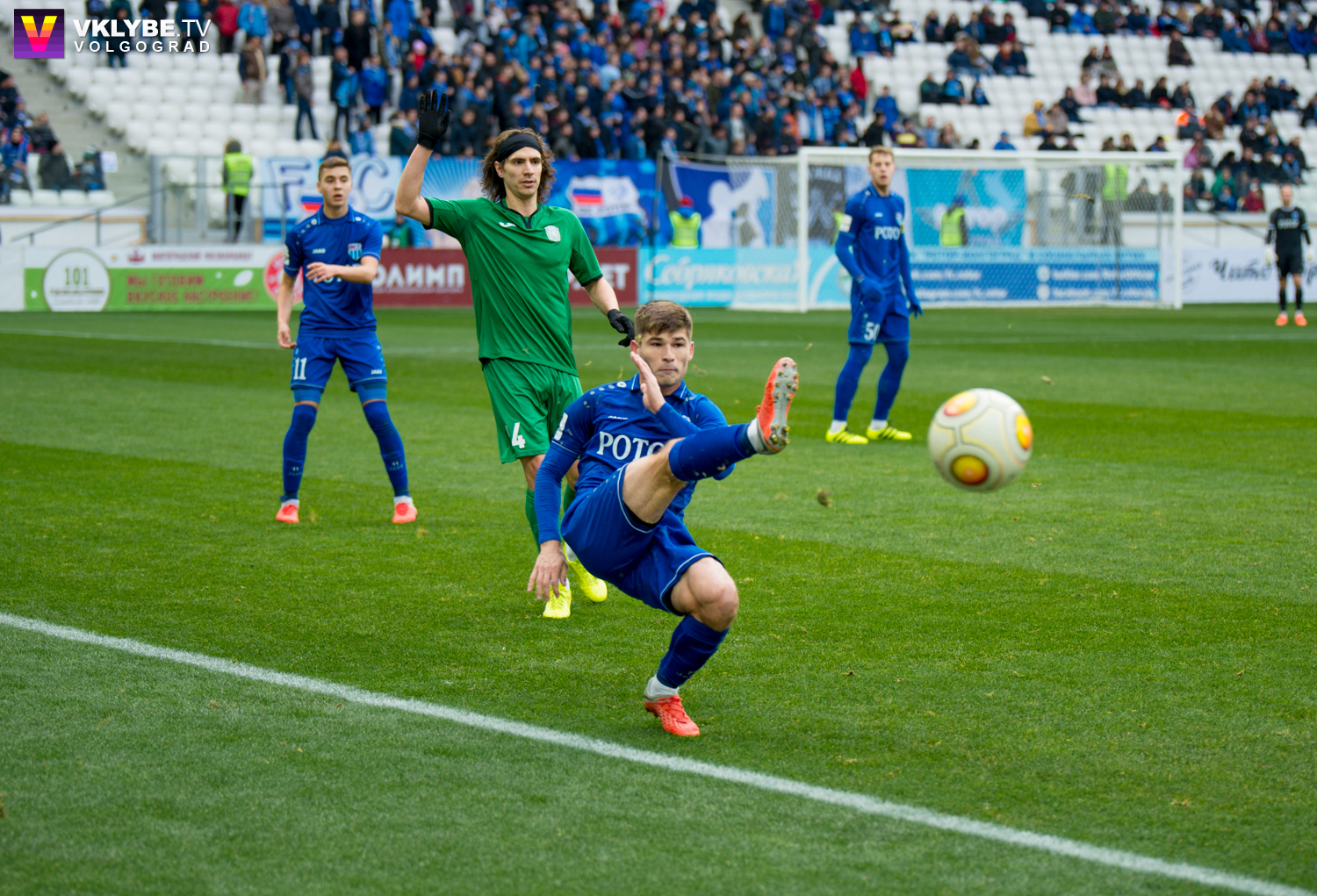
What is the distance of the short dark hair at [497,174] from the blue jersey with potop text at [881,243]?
5.13 metres

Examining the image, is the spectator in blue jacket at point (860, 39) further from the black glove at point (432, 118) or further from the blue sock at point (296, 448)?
the black glove at point (432, 118)

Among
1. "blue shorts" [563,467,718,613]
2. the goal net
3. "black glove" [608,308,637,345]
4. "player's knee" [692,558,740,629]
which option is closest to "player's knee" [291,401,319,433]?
"black glove" [608,308,637,345]

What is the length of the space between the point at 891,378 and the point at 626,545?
712 cm

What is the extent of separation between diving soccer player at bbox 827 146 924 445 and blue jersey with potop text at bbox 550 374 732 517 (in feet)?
21.3

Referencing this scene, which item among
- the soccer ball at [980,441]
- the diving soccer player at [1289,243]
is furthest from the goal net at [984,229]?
the soccer ball at [980,441]

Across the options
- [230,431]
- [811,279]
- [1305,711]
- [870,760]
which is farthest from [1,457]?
[811,279]

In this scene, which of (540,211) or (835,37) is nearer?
(540,211)

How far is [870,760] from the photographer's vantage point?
12.7ft

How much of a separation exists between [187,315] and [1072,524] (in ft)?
64.4

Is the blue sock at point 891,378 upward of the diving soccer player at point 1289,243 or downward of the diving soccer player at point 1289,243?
downward

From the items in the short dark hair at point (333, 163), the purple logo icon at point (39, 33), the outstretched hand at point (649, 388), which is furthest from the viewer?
the purple logo icon at point (39, 33)

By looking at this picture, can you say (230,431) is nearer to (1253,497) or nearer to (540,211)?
(540,211)

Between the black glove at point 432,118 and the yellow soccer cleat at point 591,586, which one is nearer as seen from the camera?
the black glove at point 432,118

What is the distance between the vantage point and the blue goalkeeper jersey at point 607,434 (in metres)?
4.32
